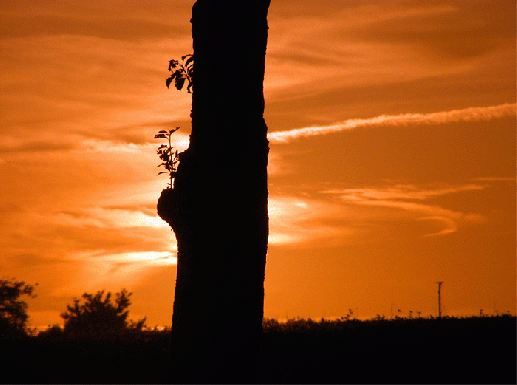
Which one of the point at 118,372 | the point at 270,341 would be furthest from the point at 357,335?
the point at 118,372

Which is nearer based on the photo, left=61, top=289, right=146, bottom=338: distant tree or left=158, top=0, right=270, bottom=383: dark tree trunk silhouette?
left=158, top=0, right=270, bottom=383: dark tree trunk silhouette

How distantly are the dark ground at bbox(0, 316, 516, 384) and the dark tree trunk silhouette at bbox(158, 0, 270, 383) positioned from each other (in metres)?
3.83

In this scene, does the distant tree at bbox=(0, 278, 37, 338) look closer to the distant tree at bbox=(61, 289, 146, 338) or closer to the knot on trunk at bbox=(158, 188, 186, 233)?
the distant tree at bbox=(61, 289, 146, 338)

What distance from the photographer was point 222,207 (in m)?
6.83

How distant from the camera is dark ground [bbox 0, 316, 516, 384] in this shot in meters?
9.70

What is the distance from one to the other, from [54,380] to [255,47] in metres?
9.16

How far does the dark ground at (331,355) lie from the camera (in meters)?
9.70

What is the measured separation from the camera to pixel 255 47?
740 cm

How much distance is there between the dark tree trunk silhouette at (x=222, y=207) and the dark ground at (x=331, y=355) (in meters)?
3.83

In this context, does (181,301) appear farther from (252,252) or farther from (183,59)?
(183,59)

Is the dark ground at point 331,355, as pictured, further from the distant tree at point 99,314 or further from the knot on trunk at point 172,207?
the distant tree at point 99,314

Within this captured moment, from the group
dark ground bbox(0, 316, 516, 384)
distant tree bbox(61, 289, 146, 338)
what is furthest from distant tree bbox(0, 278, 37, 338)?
dark ground bbox(0, 316, 516, 384)

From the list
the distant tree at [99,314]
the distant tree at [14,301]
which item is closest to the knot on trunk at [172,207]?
the distant tree at [14,301]

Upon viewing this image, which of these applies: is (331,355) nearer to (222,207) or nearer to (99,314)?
(222,207)
